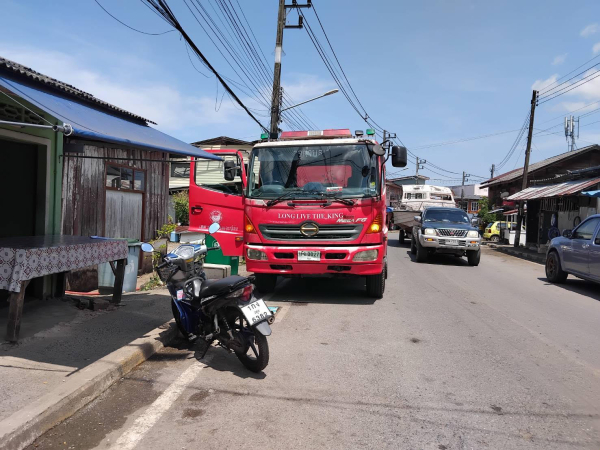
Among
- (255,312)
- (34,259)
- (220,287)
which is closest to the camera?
(255,312)

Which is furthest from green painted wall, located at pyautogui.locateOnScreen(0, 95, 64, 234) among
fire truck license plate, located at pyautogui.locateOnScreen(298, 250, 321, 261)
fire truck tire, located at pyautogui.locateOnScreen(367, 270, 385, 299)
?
fire truck tire, located at pyautogui.locateOnScreen(367, 270, 385, 299)

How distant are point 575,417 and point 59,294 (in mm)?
6498

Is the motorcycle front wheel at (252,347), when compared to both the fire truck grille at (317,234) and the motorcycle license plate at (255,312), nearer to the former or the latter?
the motorcycle license plate at (255,312)

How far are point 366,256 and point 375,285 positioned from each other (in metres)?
0.91

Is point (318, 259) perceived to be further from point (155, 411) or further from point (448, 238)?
point (448, 238)

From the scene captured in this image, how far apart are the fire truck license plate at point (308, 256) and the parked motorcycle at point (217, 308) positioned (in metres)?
2.25

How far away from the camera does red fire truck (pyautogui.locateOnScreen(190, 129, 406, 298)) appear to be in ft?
23.6

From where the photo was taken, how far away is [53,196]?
6480mm

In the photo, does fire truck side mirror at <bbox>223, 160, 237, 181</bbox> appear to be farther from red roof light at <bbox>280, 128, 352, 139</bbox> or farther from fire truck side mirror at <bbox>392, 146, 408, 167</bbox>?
fire truck side mirror at <bbox>392, 146, 408, 167</bbox>

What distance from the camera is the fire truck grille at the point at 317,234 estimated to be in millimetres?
7184

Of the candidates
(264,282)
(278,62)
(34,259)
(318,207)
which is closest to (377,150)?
(318,207)

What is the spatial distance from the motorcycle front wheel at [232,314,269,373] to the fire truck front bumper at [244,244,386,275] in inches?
114

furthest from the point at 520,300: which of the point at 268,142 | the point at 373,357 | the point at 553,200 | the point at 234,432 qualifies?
the point at 553,200

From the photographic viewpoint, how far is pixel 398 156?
25.9 ft
